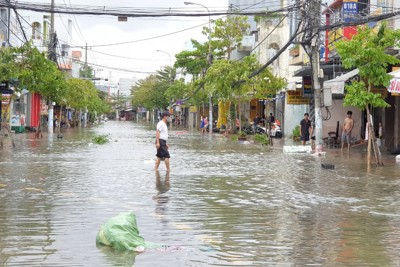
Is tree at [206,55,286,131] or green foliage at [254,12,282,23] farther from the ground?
green foliage at [254,12,282,23]

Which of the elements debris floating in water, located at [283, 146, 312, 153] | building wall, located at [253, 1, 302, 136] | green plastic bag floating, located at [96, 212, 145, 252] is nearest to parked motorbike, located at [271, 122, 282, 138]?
building wall, located at [253, 1, 302, 136]

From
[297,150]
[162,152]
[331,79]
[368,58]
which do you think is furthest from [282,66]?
[162,152]

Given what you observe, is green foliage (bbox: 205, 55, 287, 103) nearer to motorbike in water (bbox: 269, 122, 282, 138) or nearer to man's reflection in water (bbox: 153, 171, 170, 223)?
motorbike in water (bbox: 269, 122, 282, 138)

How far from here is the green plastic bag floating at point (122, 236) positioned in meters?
7.87

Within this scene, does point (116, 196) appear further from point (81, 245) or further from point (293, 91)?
point (293, 91)

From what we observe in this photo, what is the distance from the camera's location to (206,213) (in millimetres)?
11016

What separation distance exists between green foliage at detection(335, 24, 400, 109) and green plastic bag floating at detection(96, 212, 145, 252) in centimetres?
1429

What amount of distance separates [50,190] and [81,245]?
232 inches

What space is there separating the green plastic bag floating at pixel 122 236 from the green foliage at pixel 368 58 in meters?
14.3

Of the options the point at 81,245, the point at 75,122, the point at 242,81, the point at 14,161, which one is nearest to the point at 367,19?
the point at 14,161

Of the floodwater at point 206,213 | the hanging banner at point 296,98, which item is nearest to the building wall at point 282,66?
the hanging banner at point 296,98

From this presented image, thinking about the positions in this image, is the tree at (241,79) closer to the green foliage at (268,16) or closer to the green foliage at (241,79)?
the green foliage at (241,79)

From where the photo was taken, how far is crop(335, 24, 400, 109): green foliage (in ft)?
69.0

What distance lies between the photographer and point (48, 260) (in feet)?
23.9
